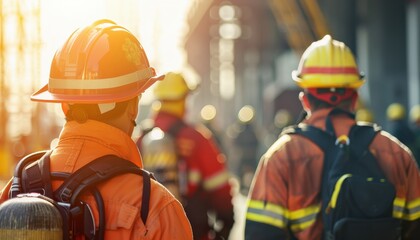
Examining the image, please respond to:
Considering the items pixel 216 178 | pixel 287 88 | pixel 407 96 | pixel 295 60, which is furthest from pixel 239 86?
pixel 216 178

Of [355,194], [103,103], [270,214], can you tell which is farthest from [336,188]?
[103,103]

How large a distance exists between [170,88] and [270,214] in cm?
317

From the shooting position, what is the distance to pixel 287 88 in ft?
114

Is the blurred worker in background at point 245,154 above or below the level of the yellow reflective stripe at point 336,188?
below

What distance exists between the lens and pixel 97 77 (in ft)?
11.5

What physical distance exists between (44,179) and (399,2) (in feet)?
93.6

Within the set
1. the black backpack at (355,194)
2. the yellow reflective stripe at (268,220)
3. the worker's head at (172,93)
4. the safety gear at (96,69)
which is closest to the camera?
the safety gear at (96,69)

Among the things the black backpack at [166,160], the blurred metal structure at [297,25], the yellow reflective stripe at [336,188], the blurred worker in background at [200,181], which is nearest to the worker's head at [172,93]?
the blurred worker in background at [200,181]

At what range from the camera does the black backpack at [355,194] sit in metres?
4.68

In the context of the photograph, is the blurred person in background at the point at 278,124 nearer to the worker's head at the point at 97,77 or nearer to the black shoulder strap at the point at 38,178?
the worker's head at the point at 97,77

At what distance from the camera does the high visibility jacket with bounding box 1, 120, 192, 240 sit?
10.8 feet

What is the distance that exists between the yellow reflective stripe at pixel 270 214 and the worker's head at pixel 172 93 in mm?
2924

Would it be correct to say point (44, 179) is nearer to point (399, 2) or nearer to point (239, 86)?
point (399, 2)

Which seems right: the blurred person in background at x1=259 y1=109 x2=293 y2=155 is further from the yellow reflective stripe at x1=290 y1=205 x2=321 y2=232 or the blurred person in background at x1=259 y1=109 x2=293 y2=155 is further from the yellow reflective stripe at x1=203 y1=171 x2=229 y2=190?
the yellow reflective stripe at x1=290 y1=205 x2=321 y2=232
